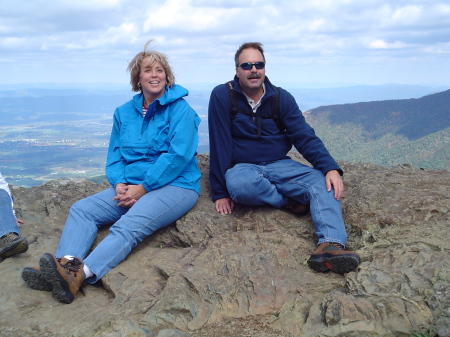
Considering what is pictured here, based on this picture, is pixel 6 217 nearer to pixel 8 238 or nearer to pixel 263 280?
pixel 8 238

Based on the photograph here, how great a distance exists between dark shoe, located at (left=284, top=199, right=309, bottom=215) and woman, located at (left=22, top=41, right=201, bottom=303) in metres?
1.46

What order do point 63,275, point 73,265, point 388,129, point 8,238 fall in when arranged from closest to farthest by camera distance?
point 63,275
point 73,265
point 8,238
point 388,129

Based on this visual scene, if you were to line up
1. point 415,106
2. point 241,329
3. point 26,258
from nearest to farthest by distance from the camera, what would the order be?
point 241,329 < point 26,258 < point 415,106

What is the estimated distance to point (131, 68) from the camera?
6.67m

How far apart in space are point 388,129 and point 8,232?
58.1 metres

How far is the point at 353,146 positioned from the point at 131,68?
49.2m

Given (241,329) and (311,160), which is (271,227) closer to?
(311,160)

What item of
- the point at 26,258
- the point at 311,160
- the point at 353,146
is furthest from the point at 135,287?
the point at 353,146

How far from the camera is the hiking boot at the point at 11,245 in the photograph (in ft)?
20.1

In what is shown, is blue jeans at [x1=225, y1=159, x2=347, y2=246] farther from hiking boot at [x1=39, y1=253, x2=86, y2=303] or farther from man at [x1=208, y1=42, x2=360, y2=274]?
hiking boot at [x1=39, y1=253, x2=86, y2=303]

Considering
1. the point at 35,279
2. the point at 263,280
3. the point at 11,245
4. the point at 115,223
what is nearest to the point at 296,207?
the point at 263,280

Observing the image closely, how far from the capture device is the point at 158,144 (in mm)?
6590

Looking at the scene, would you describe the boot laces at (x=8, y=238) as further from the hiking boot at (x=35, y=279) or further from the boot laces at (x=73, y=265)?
the boot laces at (x=73, y=265)

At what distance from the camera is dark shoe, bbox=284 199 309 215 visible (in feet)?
21.8
